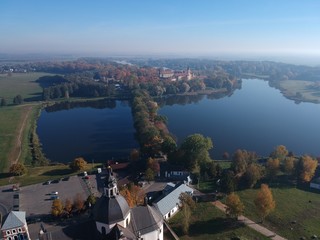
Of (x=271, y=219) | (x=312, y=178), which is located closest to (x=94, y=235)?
(x=271, y=219)

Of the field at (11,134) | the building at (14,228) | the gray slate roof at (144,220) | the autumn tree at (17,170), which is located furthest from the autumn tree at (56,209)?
the field at (11,134)

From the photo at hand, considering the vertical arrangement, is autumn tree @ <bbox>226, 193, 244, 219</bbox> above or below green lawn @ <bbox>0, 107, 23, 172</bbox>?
above

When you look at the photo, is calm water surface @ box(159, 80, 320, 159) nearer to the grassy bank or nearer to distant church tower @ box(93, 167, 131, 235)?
the grassy bank

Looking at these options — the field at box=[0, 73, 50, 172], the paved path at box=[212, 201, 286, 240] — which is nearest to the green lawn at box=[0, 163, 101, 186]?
the field at box=[0, 73, 50, 172]

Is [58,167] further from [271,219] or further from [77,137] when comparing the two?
[271,219]

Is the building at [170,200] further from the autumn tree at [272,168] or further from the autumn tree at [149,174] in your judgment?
the autumn tree at [272,168]

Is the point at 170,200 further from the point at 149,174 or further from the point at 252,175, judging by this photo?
the point at 252,175
